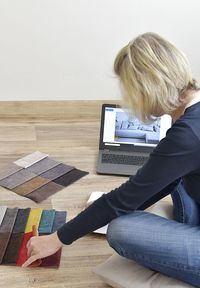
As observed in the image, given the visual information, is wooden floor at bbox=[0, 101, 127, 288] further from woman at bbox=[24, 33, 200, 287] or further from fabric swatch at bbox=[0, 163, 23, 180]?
woman at bbox=[24, 33, 200, 287]

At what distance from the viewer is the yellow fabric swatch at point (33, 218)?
164cm

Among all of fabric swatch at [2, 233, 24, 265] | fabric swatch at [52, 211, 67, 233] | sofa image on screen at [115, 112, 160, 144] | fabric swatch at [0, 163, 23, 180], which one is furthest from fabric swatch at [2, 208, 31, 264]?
sofa image on screen at [115, 112, 160, 144]

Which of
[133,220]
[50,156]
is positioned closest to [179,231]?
[133,220]

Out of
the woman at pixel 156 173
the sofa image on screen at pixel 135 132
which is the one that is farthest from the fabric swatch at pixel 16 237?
the sofa image on screen at pixel 135 132

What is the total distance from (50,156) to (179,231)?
1112 millimetres

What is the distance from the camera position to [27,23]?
258cm

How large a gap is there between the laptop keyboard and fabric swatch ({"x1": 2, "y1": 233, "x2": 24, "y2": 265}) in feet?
2.16

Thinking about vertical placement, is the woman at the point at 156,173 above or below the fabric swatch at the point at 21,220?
above

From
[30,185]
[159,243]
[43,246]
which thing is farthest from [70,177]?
[159,243]

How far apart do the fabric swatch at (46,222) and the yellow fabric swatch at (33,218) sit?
0.05 feet

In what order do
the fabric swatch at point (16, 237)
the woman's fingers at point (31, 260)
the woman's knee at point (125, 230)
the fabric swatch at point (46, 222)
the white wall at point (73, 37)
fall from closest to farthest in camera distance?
the woman's knee at point (125, 230) → the woman's fingers at point (31, 260) → the fabric swatch at point (16, 237) → the fabric swatch at point (46, 222) → the white wall at point (73, 37)

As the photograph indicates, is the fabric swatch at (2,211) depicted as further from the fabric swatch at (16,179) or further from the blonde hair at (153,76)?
the blonde hair at (153,76)

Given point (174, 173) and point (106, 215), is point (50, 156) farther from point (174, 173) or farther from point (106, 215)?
point (174, 173)

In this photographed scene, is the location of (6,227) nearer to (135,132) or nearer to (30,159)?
(30,159)
